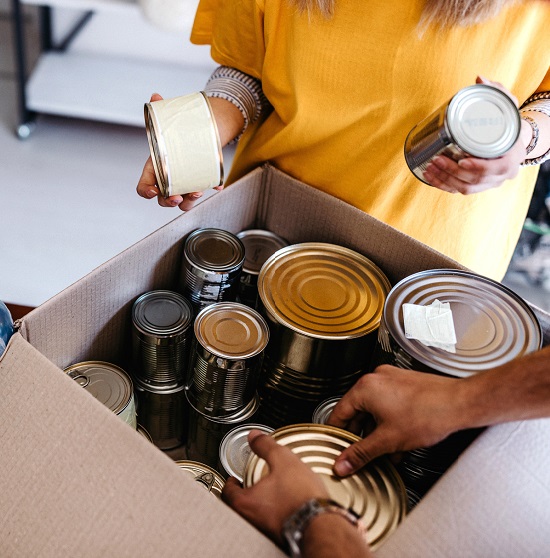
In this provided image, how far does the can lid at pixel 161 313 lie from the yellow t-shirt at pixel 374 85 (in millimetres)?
364

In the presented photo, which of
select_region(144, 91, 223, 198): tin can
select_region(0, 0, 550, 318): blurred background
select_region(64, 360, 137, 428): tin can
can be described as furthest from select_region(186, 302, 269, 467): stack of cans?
select_region(0, 0, 550, 318): blurred background

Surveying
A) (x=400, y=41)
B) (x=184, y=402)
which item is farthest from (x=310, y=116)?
(x=184, y=402)

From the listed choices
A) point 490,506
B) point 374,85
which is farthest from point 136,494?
point 374,85

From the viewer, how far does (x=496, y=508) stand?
722mm

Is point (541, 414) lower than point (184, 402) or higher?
higher

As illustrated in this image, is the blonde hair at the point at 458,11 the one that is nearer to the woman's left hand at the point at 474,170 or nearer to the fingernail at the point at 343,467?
the woman's left hand at the point at 474,170

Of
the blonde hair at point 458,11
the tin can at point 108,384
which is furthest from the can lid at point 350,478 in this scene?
the blonde hair at point 458,11

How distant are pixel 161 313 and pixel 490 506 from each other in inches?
23.7

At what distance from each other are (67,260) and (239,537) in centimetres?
212

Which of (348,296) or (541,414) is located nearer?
(541,414)

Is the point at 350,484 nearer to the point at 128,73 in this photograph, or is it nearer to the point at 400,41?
the point at 400,41

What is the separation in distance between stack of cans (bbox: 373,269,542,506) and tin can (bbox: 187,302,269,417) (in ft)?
0.67

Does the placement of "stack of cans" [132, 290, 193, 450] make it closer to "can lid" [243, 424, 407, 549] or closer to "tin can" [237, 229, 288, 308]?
"tin can" [237, 229, 288, 308]

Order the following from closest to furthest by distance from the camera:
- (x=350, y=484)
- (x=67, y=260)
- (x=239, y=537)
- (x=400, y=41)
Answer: (x=239, y=537)
(x=350, y=484)
(x=400, y=41)
(x=67, y=260)
